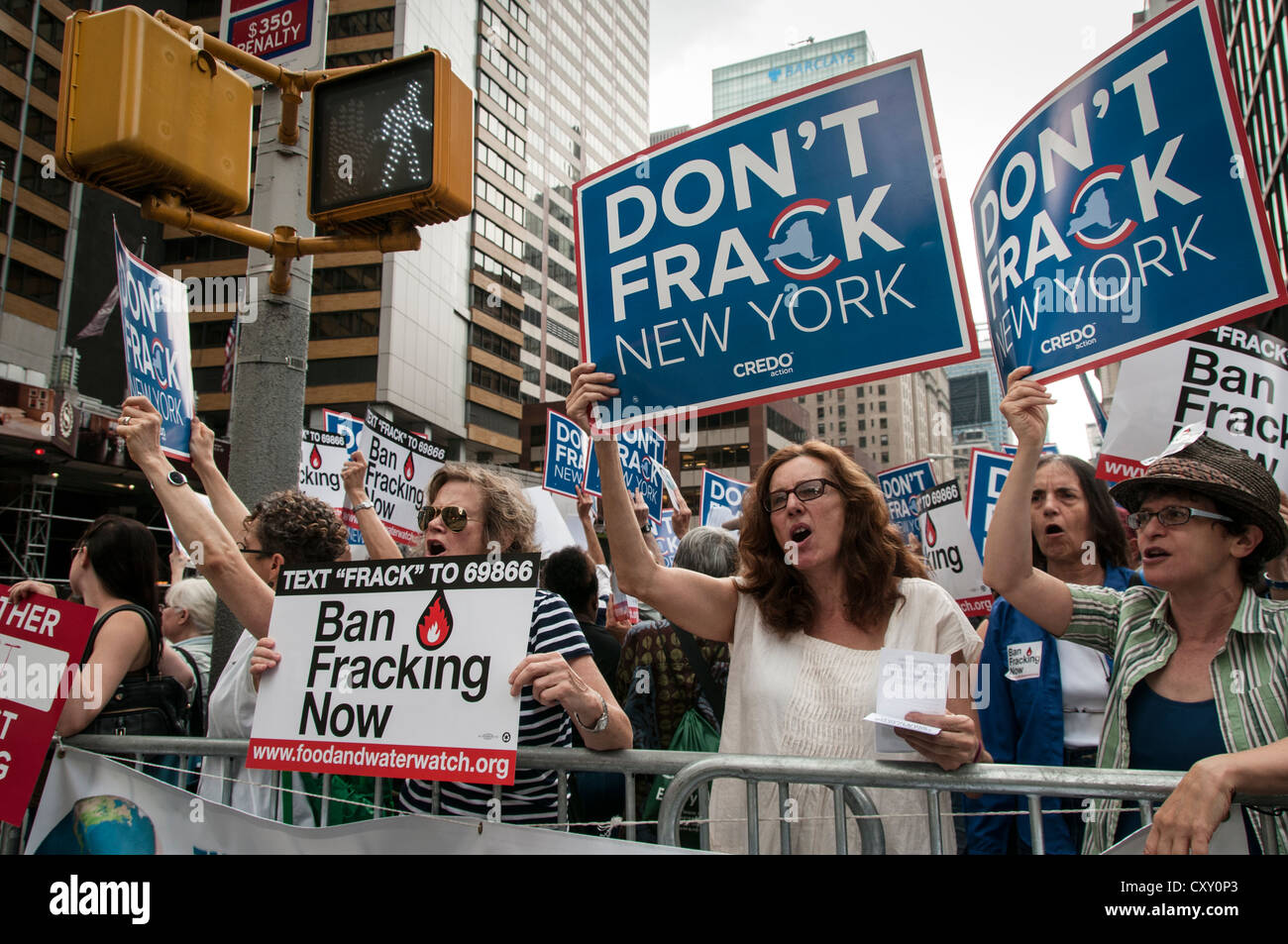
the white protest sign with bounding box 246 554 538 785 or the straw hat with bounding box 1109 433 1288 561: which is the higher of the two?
the straw hat with bounding box 1109 433 1288 561

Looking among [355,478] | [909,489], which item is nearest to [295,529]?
[355,478]

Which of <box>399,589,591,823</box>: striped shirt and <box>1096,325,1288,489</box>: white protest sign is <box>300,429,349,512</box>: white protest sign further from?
<box>1096,325,1288,489</box>: white protest sign

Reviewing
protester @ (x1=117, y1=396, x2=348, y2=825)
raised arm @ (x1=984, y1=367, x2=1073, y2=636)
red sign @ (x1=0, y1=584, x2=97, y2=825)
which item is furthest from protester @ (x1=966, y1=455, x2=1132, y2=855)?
red sign @ (x1=0, y1=584, x2=97, y2=825)

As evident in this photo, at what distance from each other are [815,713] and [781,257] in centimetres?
150

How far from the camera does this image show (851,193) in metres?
2.85

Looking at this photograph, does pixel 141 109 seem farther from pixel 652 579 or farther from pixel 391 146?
pixel 652 579

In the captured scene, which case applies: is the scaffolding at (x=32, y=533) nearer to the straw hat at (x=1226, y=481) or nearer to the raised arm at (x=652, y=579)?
the raised arm at (x=652, y=579)

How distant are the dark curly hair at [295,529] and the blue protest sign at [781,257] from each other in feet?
4.07

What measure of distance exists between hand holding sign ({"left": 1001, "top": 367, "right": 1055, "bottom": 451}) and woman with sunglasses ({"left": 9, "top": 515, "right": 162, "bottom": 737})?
117 inches

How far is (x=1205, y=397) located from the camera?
4.12 metres

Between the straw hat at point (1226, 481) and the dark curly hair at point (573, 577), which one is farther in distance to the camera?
the dark curly hair at point (573, 577)

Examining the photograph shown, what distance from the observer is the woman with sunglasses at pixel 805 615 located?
2266mm

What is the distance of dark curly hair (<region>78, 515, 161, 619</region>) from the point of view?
316cm

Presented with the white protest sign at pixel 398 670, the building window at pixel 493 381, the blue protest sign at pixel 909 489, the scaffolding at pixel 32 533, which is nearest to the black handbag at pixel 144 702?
the white protest sign at pixel 398 670
